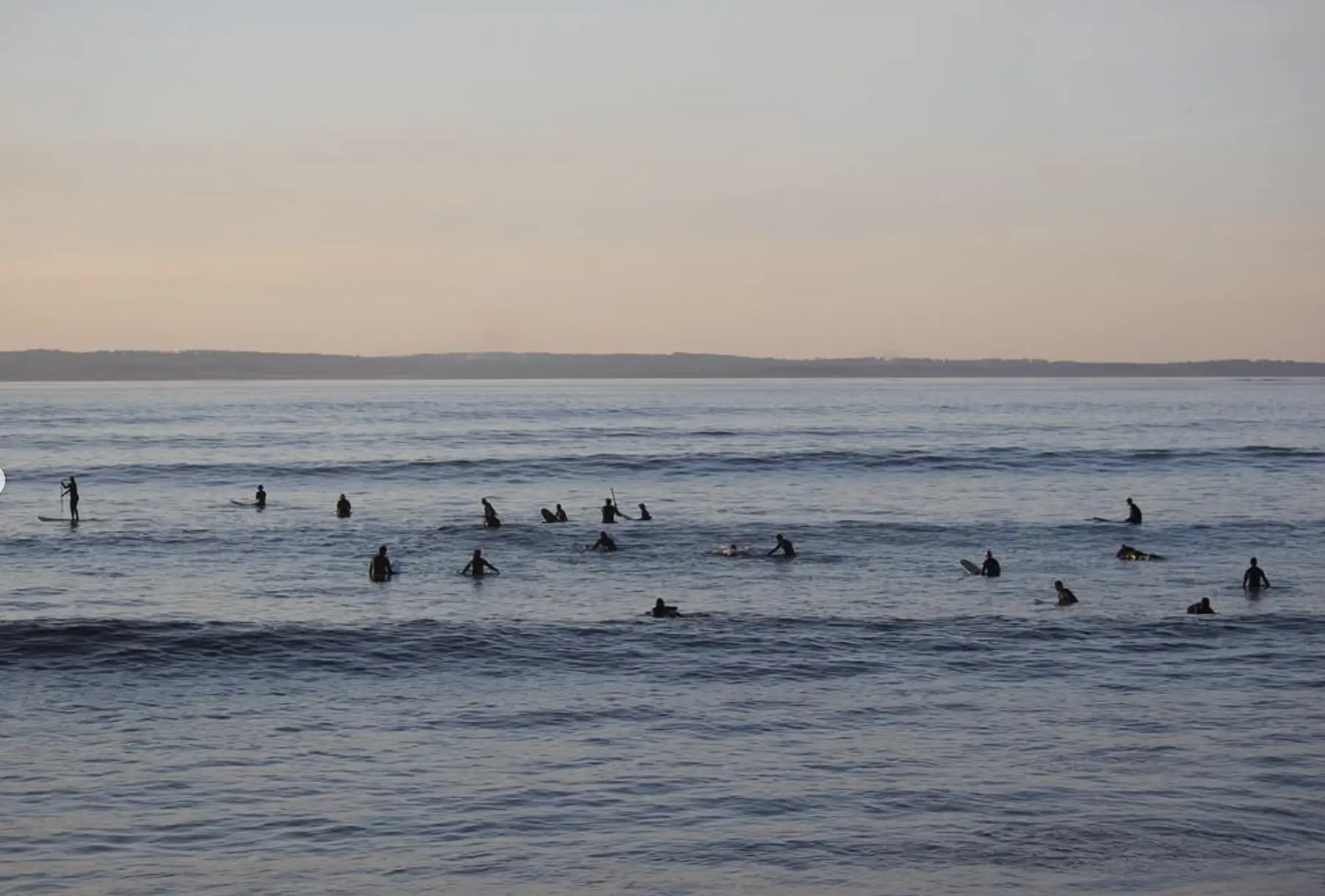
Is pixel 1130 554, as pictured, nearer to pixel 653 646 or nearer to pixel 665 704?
pixel 653 646

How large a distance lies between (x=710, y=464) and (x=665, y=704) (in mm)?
62457

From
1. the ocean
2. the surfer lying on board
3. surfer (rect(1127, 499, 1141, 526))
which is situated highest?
surfer (rect(1127, 499, 1141, 526))

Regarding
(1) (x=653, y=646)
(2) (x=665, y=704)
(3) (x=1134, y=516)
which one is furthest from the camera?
(3) (x=1134, y=516)

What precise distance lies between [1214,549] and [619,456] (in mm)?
49365

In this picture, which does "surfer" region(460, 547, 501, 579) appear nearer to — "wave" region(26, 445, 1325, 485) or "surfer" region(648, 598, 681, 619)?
"surfer" region(648, 598, 681, 619)

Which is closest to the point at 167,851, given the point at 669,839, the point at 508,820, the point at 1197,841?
the point at 508,820

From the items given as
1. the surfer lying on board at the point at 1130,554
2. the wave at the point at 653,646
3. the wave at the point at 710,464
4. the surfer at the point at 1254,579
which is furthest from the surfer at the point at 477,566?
the wave at the point at 710,464

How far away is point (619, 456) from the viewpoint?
94.6 m

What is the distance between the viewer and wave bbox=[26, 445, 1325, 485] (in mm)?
84375

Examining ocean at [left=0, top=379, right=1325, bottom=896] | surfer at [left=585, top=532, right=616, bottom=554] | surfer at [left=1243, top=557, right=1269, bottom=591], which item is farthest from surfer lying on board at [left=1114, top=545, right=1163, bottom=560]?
surfer at [left=585, top=532, right=616, bottom=554]

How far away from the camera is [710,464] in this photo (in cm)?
8969

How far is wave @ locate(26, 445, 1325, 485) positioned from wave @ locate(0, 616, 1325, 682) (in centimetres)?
4598

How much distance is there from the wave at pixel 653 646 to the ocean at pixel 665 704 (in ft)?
0.45

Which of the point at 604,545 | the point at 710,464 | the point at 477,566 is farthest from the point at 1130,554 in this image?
the point at 710,464
